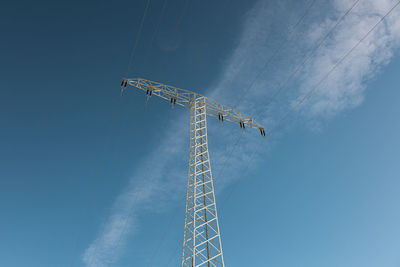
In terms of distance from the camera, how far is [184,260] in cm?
2078

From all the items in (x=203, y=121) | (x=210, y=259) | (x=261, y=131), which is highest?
(x=261, y=131)

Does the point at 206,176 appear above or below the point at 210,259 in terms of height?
above

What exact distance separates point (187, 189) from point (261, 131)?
47.8ft

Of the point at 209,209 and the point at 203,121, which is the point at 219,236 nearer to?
the point at 209,209

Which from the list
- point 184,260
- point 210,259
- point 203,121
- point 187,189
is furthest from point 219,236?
point 203,121

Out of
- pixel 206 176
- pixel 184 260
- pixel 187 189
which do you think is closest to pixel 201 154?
pixel 206 176

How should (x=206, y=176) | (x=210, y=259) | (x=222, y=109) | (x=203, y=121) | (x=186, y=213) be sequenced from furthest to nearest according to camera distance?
(x=222, y=109), (x=203, y=121), (x=206, y=176), (x=186, y=213), (x=210, y=259)

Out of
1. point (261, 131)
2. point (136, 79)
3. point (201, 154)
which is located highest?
point (136, 79)

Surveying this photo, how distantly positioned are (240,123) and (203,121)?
650 centimetres

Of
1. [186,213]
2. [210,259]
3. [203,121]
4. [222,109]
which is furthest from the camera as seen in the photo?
[222,109]

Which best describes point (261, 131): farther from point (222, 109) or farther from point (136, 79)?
point (136, 79)

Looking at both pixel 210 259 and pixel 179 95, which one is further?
pixel 179 95

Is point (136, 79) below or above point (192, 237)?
above

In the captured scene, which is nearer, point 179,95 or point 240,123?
point 179,95
